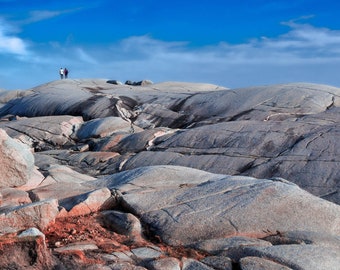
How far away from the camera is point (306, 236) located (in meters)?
9.05

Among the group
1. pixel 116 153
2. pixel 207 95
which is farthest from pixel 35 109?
pixel 116 153

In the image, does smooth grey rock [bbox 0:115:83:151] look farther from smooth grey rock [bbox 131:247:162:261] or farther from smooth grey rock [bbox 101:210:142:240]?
smooth grey rock [bbox 131:247:162:261]

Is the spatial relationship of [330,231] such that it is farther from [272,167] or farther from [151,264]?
[272,167]

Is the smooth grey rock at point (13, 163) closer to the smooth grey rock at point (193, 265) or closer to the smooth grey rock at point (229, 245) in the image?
the smooth grey rock at point (229, 245)

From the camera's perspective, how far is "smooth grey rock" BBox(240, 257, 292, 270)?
7.83m

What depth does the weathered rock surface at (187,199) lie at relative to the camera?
8.20 m

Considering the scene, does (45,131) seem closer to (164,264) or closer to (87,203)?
(87,203)

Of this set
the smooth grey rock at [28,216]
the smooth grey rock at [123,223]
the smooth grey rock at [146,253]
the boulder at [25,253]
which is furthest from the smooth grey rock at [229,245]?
the smooth grey rock at [28,216]

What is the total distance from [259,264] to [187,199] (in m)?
2.88

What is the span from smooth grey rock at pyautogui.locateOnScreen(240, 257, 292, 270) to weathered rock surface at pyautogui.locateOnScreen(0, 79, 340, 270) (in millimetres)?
23

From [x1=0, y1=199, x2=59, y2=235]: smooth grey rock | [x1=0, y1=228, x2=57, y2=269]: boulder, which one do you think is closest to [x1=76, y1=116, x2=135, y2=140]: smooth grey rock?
[x1=0, y1=199, x2=59, y2=235]: smooth grey rock

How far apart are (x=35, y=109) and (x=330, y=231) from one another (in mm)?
29364

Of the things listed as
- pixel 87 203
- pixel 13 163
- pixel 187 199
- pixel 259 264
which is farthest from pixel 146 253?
pixel 13 163

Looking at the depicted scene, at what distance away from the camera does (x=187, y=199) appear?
10547 mm
